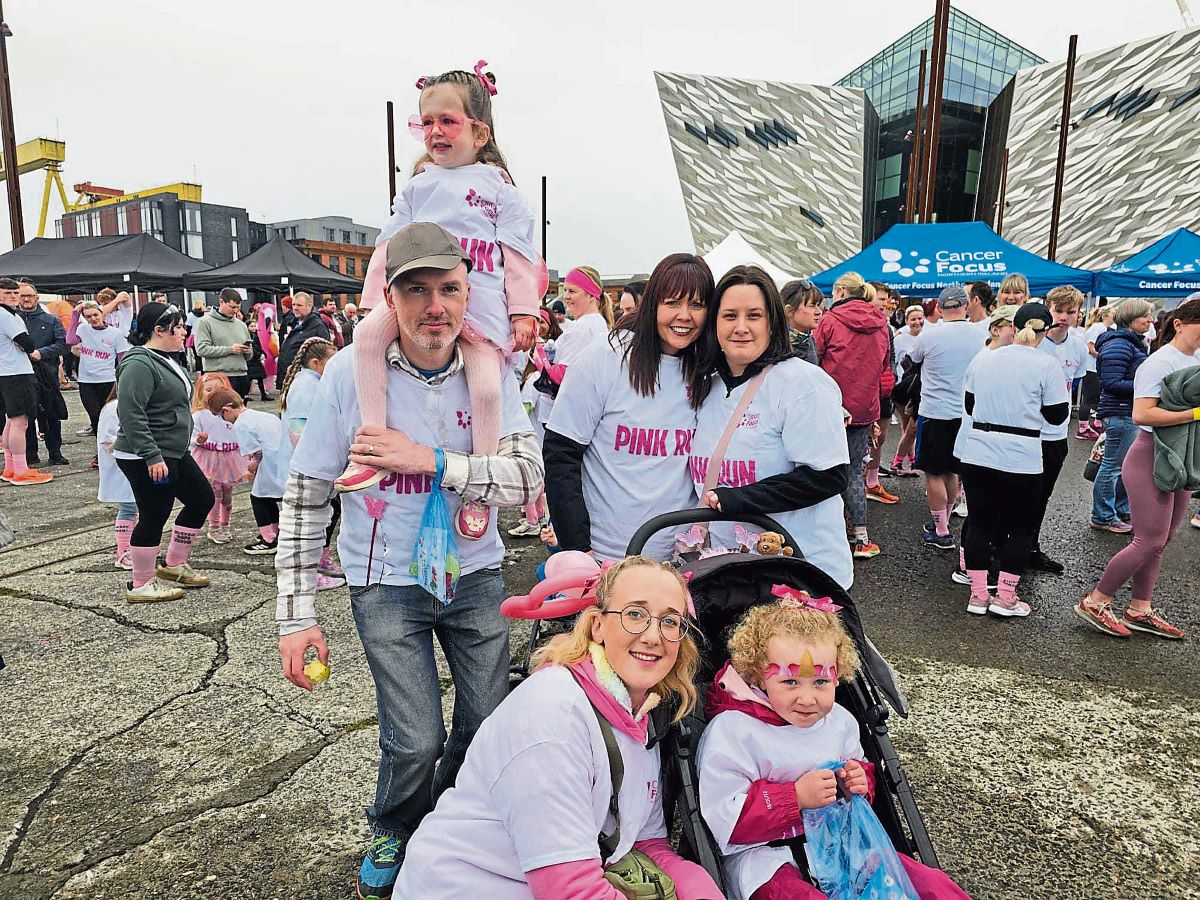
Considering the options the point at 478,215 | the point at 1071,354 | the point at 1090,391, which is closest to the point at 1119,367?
Answer: the point at 1071,354

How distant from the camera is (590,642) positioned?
1.75 metres

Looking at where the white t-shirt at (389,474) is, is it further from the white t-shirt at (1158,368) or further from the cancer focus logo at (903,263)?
the cancer focus logo at (903,263)

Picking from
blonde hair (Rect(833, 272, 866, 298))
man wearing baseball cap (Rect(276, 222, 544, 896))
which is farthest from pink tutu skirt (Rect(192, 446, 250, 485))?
blonde hair (Rect(833, 272, 866, 298))

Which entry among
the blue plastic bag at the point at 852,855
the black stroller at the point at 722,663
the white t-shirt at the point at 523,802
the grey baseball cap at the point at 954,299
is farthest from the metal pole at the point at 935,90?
the white t-shirt at the point at 523,802

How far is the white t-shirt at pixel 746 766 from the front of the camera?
1.77 m

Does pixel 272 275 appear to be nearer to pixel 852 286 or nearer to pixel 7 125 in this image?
pixel 7 125

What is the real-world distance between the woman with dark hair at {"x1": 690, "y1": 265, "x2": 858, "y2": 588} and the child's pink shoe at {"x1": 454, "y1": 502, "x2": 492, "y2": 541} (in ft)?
2.46

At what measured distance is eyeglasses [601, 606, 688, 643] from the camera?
66.1 inches

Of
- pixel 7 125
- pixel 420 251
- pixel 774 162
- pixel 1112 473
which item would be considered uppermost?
pixel 774 162

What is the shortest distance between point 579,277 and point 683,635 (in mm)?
4067

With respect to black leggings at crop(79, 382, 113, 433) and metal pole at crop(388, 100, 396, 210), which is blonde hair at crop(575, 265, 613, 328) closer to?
black leggings at crop(79, 382, 113, 433)

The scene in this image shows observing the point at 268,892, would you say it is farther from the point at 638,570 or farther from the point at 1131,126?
the point at 1131,126

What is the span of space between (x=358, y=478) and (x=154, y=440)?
3.31m

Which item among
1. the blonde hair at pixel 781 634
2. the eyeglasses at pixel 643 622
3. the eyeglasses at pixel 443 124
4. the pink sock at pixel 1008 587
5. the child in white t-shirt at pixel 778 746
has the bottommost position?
the pink sock at pixel 1008 587
